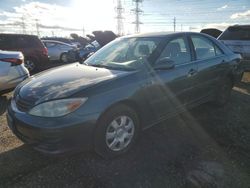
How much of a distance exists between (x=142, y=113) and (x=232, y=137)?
1.54m

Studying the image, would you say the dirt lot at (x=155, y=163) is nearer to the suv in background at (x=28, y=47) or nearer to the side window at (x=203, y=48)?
the side window at (x=203, y=48)

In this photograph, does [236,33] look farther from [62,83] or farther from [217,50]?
[62,83]

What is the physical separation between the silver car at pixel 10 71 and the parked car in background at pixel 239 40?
21.3 feet

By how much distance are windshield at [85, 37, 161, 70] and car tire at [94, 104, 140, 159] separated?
717 millimetres

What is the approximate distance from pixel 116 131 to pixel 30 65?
27.7ft

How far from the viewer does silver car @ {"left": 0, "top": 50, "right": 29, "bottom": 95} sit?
5559mm

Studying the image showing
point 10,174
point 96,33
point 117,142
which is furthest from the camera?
point 96,33

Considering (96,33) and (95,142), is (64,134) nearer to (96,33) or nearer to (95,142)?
(95,142)


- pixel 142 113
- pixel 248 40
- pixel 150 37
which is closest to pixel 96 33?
pixel 248 40

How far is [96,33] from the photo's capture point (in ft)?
42.0

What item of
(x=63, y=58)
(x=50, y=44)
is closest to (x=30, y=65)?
(x=63, y=58)

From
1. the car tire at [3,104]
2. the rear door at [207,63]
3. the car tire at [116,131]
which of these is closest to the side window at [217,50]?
the rear door at [207,63]

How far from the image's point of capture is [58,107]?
113 inches

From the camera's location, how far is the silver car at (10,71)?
18.2ft
